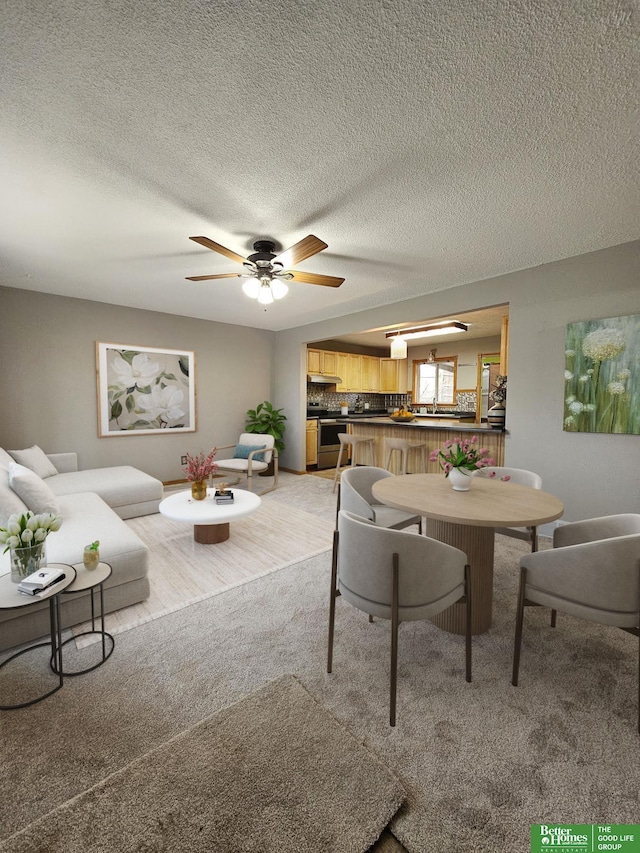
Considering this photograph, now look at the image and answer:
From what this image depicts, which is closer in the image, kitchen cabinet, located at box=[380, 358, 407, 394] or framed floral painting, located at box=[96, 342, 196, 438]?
framed floral painting, located at box=[96, 342, 196, 438]

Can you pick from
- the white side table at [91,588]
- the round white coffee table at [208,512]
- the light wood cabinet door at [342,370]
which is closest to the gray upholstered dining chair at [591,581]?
the white side table at [91,588]

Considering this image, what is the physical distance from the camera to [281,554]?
3.01 meters

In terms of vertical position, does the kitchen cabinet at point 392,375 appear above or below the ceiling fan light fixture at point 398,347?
below

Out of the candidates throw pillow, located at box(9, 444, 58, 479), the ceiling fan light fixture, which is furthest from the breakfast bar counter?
throw pillow, located at box(9, 444, 58, 479)

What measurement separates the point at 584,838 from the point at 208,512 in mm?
2606

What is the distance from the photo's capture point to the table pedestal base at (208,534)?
3.19 metres

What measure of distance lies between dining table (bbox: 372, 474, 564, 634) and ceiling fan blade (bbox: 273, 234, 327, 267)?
5.29 feet

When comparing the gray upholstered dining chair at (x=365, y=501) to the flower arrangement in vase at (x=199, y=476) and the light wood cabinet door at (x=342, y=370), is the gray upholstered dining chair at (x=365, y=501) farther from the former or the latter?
the light wood cabinet door at (x=342, y=370)

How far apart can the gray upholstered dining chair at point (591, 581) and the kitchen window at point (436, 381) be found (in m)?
6.50

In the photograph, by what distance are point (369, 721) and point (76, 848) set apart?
99 cm

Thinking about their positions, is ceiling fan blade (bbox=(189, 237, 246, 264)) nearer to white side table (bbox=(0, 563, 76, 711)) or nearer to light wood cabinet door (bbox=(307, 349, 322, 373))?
white side table (bbox=(0, 563, 76, 711))

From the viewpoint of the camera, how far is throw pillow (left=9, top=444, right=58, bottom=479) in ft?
12.1

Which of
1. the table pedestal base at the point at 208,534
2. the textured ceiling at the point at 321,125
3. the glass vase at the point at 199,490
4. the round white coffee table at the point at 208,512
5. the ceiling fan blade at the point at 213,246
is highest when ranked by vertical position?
the textured ceiling at the point at 321,125

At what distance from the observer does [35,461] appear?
3.83 meters
